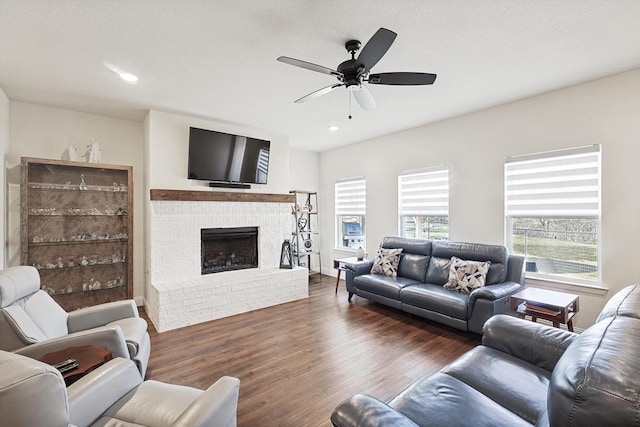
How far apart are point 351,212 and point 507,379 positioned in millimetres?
4426

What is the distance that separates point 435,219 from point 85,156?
5181mm

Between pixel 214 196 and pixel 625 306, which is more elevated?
pixel 214 196

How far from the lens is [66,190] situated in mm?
3732

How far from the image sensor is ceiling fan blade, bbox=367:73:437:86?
7.10 feet

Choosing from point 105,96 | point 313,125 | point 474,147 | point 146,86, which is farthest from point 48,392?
point 474,147

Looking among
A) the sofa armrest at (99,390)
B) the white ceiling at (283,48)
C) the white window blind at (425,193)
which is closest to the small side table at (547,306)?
the white window blind at (425,193)

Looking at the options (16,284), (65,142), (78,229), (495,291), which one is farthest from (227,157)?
(495,291)

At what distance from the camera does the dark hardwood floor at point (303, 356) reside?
2172 millimetres

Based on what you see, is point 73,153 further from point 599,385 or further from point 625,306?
point 625,306

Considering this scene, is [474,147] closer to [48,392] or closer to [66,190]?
[48,392]

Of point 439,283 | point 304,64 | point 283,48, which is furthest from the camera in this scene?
point 439,283

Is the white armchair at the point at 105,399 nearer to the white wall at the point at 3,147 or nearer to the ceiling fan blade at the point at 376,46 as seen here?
the ceiling fan blade at the point at 376,46

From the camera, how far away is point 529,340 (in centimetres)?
187

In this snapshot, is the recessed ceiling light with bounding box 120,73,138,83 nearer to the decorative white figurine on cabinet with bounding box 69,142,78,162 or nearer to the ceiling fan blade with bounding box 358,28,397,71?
the decorative white figurine on cabinet with bounding box 69,142,78,162
